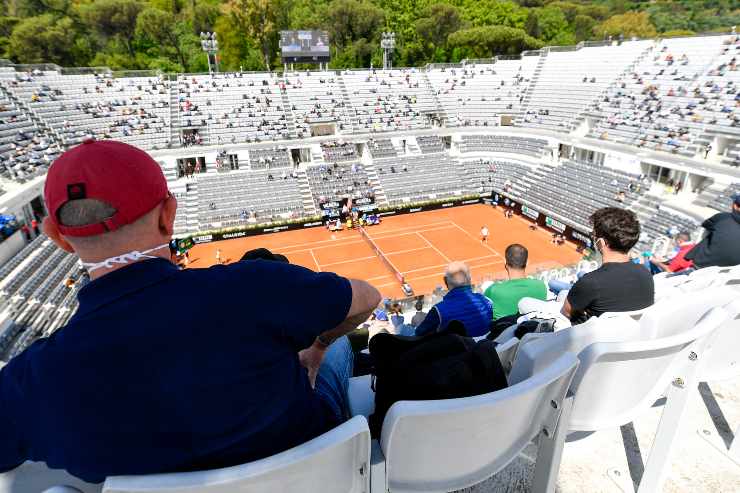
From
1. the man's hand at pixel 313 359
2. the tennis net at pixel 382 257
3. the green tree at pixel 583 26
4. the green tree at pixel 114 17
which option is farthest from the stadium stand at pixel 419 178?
the green tree at pixel 583 26

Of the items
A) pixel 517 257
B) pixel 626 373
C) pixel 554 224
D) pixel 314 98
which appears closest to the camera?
pixel 626 373

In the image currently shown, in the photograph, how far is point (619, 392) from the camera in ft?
6.56

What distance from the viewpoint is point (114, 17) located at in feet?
145

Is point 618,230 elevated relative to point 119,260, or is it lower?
lower

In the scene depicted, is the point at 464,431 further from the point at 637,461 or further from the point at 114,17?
the point at 114,17

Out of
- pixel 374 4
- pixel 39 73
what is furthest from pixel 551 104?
pixel 39 73

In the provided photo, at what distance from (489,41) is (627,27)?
21665mm

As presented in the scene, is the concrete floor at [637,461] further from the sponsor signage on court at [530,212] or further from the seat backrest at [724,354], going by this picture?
the sponsor signage on court at [530,212]

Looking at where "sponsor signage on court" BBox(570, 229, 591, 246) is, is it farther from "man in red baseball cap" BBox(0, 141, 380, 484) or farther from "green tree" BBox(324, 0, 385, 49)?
"green tree" BBox(324, 0, 385, 49)

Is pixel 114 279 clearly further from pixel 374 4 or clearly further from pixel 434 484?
pixel 374 4

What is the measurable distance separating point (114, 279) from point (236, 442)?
0.63m

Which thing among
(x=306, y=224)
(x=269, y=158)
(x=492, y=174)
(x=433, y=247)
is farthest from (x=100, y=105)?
(x=492, y=174)

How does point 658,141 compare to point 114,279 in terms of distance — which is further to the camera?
point 658,141

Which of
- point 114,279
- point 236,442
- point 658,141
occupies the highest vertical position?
point 114,279
